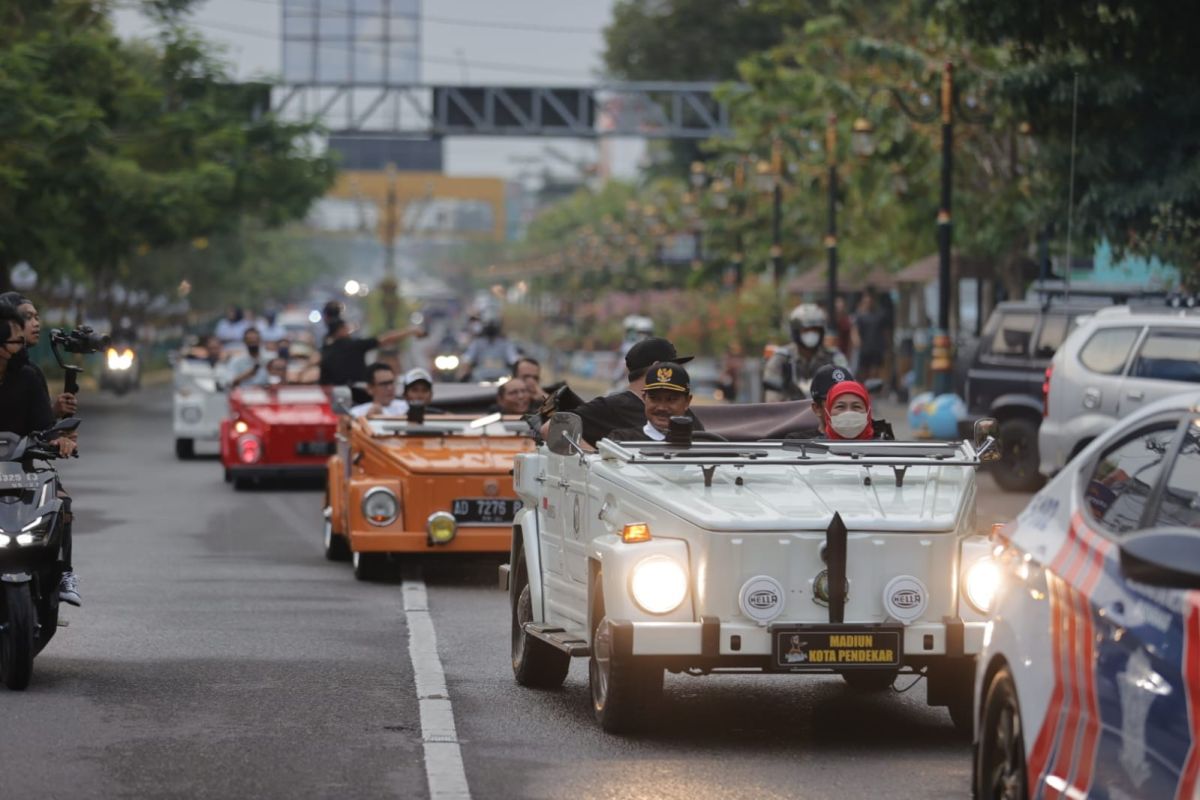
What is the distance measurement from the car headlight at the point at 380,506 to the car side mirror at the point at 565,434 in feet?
17.7

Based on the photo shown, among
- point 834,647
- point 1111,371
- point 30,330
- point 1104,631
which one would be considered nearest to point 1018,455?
point 1111,371

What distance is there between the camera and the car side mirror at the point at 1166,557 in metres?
5.35

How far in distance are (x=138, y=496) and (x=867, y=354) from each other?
21957mm

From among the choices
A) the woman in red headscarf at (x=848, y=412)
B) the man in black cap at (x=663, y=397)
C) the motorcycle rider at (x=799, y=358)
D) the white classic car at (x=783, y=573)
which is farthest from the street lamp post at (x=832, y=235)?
the white classic car at (x=783, y=573)

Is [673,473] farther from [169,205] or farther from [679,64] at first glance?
[679,64]

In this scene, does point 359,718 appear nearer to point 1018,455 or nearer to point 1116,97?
point 1018,455

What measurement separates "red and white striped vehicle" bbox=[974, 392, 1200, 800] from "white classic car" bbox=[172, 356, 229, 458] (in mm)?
24277

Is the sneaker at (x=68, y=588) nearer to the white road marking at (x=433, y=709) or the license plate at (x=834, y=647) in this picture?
the white road marking at (x=433, y=709)

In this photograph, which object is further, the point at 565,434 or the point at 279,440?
the point at 279,440

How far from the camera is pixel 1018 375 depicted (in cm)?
2488

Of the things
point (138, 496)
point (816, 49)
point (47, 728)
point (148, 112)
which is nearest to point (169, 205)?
point (148, 112)

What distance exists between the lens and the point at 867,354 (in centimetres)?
4450

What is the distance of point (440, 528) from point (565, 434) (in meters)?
5.35

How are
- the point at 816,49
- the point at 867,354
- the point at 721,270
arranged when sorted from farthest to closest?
the point at 721,270 → the point at 816,49 → the point at 867,354
